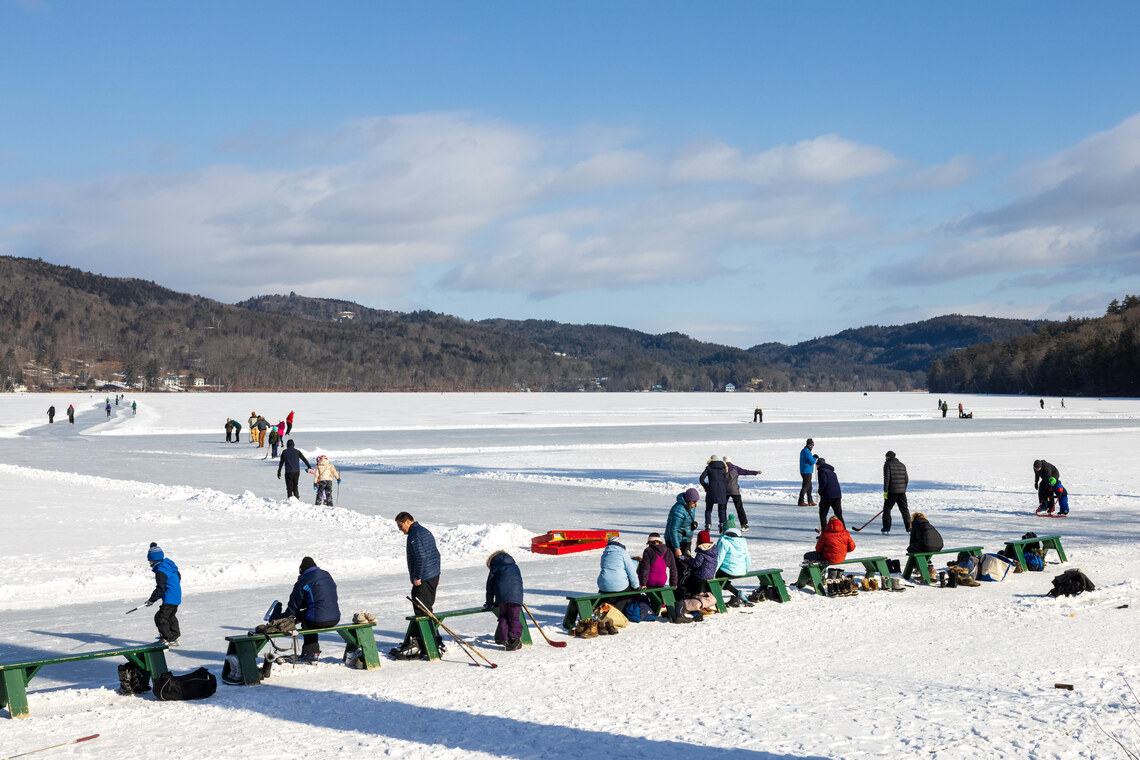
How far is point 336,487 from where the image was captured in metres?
23.8

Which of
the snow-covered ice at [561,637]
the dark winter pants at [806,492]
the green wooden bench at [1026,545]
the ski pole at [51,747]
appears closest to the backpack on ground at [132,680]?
the snow-covered ice at [561,637]

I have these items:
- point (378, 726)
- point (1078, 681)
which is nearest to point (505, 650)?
point (378, 726)

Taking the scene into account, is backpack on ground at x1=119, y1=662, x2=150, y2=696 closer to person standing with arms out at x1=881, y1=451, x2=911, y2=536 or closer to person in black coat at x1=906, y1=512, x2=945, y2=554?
person in black coat at x1=906, y1=512, x2=945, y2=554

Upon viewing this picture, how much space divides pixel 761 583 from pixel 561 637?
2959 mm

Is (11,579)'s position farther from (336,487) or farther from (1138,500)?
(1138,500)

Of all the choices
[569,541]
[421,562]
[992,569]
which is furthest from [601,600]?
[992,569]

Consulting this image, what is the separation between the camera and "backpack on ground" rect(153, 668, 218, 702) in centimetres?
754

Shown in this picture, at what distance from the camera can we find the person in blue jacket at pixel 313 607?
876cm

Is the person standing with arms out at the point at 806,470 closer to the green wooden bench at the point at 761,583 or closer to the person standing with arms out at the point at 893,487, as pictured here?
the person standing with arms out at the point at 893,487

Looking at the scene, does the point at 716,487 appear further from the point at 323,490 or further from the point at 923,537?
the point at 323,490

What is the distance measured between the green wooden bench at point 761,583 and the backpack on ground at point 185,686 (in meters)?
5.47

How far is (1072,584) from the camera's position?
1102cm

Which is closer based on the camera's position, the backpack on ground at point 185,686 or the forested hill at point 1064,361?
the backpack on ground at point 185,686

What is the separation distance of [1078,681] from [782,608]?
141 inches
